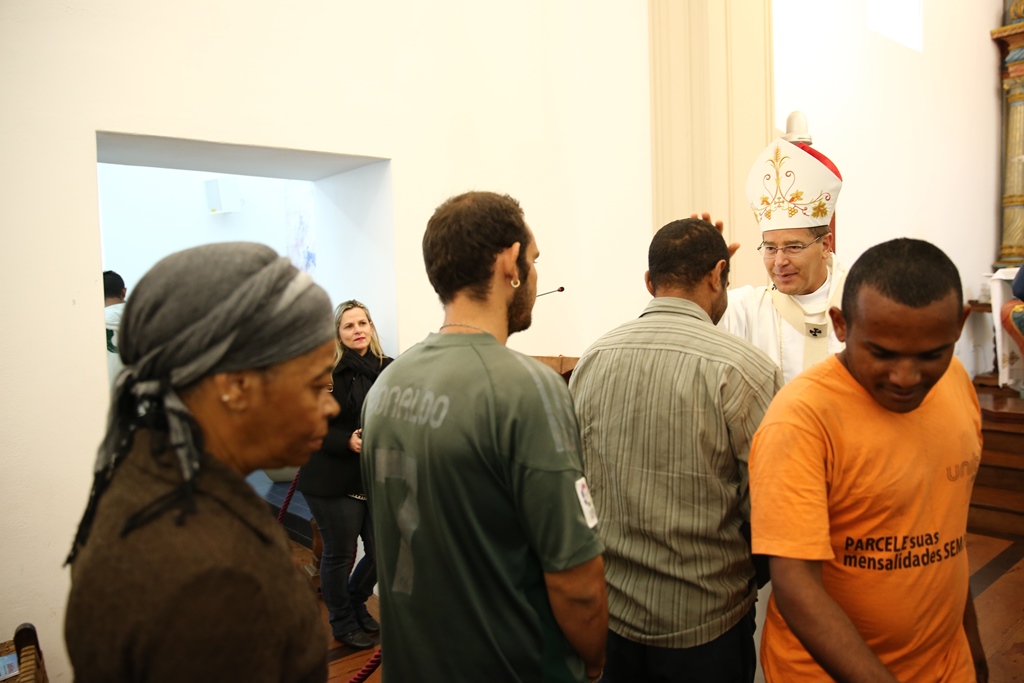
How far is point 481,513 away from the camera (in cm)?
136

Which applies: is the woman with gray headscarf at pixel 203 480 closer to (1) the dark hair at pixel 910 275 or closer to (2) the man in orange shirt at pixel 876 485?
(2) the man in orange shirt at pixel 876 485

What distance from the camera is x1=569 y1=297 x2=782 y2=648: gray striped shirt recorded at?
66.3 inches

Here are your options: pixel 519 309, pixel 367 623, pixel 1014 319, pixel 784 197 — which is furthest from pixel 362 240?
pixel 1014 319

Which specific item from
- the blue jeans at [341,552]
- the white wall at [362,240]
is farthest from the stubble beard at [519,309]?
the white wall at [362,240]

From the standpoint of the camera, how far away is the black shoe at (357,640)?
3.48 meters

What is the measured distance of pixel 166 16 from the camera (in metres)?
3.12

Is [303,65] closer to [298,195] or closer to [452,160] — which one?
[452,160]

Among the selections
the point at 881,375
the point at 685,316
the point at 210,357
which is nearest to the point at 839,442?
the point at 881,375

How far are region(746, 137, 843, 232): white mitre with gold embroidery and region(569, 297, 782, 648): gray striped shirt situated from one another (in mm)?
1357

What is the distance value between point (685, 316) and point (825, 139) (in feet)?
15.0

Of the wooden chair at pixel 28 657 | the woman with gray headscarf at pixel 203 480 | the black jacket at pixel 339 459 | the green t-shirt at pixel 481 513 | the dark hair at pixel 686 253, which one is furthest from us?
the black jacket at pixel 339 459

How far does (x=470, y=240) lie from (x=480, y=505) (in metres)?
0.49

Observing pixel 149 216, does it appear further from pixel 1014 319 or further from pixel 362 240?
pixel 1014 319

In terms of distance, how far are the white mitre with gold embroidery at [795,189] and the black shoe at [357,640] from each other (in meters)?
2.48
